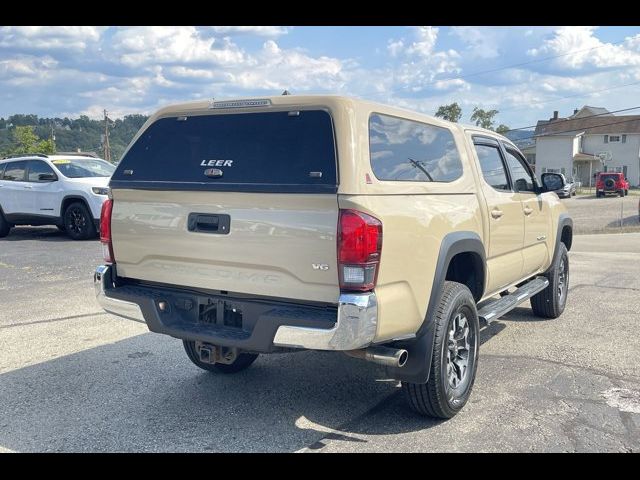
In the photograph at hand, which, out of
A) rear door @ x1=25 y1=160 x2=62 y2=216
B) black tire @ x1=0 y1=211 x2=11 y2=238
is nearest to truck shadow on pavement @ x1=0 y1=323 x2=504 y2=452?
rear door @ x1=25 y1=160 x2=62 y2=216

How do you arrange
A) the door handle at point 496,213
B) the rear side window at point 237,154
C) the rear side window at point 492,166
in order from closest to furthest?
1. the rear side window at point 237,154
2. the door handle at point 496,213
3. the rear side window at point 492,166

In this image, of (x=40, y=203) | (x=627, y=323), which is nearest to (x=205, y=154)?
(x=627, y=323)

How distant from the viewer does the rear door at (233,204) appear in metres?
3.42

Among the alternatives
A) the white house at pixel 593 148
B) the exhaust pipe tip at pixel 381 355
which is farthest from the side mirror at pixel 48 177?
the white house at pixel 593 148

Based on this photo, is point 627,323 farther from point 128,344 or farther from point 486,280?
point 128,344

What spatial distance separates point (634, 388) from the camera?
183 inches

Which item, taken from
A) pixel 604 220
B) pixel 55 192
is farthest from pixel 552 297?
pixel 604 220

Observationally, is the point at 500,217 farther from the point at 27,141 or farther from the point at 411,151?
the point at 27,141

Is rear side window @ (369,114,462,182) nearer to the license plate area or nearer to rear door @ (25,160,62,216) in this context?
the license plate area

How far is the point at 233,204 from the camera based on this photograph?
12.0 feet

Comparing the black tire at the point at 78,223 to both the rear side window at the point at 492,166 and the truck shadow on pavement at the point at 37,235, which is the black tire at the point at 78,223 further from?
the rear side window at the point at 492,166

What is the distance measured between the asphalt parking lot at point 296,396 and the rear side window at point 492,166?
158 centimetres

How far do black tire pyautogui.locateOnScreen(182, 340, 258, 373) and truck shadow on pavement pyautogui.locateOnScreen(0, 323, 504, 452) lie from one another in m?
0.07

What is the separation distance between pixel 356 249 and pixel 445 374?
1.26 meters
